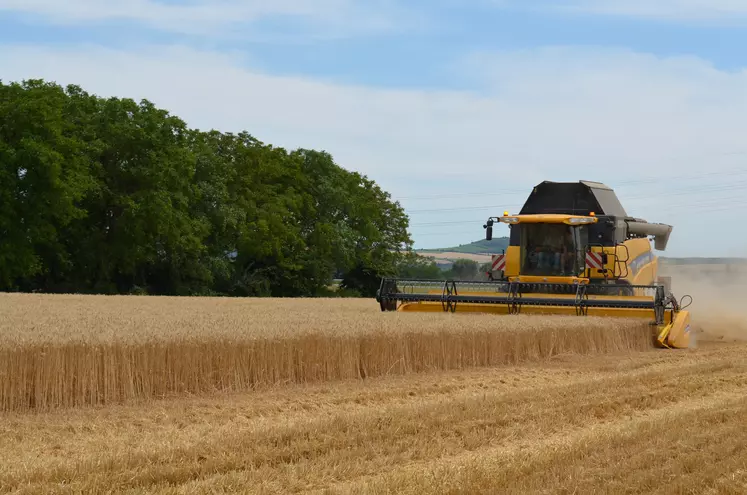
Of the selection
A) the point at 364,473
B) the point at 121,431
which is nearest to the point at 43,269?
the point at 121,431

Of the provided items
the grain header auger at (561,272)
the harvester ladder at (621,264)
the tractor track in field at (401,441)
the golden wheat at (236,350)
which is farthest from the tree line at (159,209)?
the tractor track in field at (401,441)

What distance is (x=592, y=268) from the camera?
Result: 822 inches

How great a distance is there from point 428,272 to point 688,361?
162 feet

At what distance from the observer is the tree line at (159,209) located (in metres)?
41.5

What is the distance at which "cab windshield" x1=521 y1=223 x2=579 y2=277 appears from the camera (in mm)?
21000

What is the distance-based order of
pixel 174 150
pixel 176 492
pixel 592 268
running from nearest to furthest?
1. pixel 176 492
2. pixel 592 268
3. pixel 174 150

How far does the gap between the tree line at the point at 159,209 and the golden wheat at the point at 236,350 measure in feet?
92.8

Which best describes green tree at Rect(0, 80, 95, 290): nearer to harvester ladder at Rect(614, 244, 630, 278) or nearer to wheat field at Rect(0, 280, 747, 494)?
harvester ladder at Rect(614, 244, 630, 278)

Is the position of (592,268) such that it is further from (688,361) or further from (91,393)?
(91,393)

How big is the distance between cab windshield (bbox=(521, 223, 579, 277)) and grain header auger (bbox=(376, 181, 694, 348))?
0.8 inches

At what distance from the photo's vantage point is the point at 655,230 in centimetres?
2467

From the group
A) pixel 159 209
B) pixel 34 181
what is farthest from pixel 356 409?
pixel 159 209

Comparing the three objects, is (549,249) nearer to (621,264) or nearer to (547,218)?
(547,218)

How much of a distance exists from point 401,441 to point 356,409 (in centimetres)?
258
